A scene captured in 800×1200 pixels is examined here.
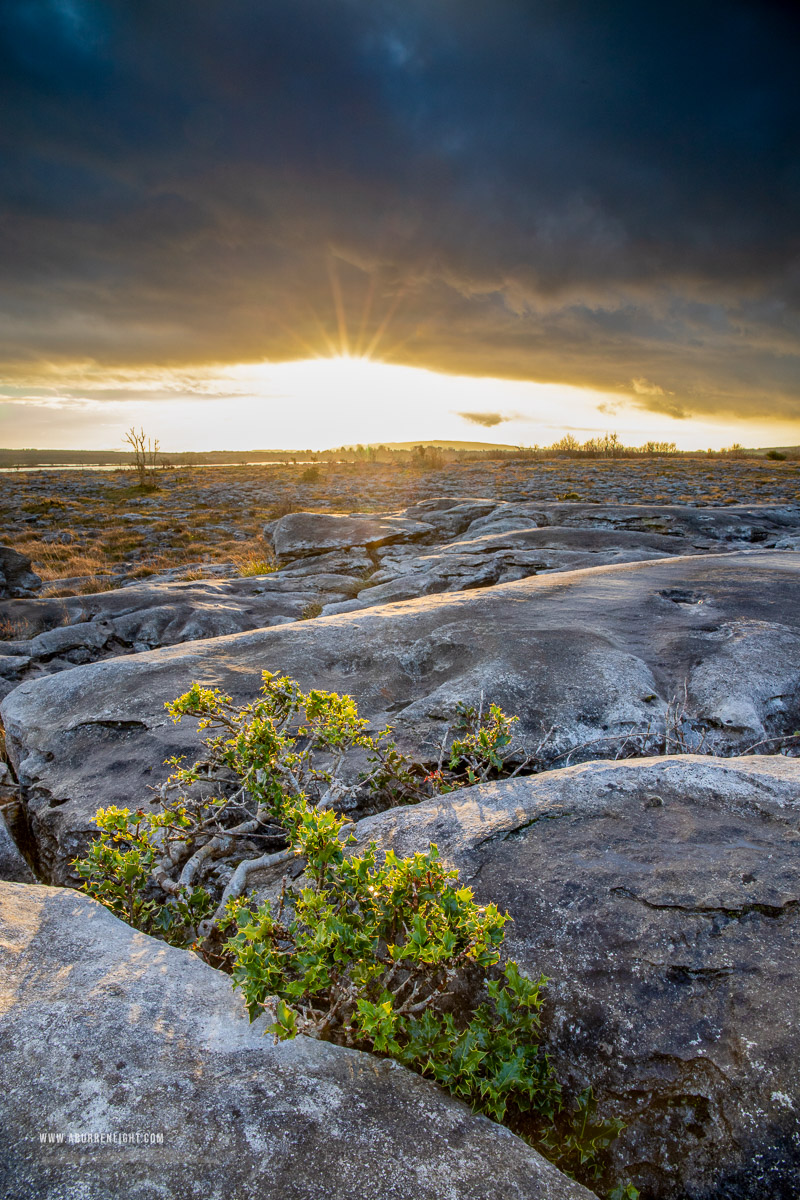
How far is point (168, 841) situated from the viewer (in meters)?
3.17

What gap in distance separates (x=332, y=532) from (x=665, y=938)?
41.8 feet

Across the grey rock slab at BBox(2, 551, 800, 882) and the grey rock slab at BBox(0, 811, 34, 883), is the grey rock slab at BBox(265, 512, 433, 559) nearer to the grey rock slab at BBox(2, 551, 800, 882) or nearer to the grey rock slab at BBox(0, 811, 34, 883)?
the grey rock slab at BBox(2, 551, 800, 882)

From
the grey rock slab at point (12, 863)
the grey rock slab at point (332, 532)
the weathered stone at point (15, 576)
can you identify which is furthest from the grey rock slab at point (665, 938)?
the weathered stone at point (15, 576)

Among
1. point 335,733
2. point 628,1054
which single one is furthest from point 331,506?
point 628,1054

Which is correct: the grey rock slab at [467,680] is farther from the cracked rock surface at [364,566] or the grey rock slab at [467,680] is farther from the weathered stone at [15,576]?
the weathered stone at [15,576]

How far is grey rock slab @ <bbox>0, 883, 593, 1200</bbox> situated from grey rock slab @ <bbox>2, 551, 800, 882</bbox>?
2026 millimetres

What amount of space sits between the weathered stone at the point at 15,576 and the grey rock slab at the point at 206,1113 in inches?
494

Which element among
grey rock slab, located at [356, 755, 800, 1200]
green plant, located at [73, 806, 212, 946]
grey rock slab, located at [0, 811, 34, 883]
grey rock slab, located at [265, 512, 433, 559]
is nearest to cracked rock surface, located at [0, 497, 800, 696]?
grey rock slab, located at [265, 512, 433, 559]

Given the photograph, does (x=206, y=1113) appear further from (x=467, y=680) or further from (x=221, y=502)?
(x=221, y=502)

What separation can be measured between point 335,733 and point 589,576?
5.02m

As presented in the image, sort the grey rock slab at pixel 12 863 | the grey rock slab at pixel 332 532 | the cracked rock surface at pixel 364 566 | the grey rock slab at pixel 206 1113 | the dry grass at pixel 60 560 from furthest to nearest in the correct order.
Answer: the dry grass at pixel 60 560 < the grey rock slab at pixel 332 532 < the cracked rock surface at pixel 364 566 < the grey rock slab at pixel 12 863 < the grey rock slab at pixel 206 1113

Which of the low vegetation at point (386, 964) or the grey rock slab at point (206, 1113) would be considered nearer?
the grey rock slab at point (206, 1113)

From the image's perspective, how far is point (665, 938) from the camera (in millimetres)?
2014

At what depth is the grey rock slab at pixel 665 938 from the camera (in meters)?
1.62
